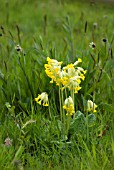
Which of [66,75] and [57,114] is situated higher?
[66,75]

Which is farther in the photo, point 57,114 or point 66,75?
point 57,114

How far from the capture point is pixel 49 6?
Answer: 26.4 ft

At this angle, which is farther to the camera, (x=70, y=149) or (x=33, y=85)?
(x=33, y=85)

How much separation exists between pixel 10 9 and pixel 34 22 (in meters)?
0.80

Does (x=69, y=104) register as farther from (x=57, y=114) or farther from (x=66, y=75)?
(x=57, y=114)

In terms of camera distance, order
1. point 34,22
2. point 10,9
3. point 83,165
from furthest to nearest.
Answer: point 10,9
point 34,22
point 83,165

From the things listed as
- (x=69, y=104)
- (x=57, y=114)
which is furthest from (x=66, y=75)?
(x=57, y=114)

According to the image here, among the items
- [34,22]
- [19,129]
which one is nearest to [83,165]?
[19,129]

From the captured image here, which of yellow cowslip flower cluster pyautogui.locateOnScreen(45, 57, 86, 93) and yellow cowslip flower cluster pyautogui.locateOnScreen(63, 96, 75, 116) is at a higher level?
yellow cowslip flower cluster pyautogui.locateOnScreen(45, 57, 86, 93)

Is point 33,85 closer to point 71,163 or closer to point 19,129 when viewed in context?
point 19,129

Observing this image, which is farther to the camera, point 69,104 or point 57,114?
point 57,114

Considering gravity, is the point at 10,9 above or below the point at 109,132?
above

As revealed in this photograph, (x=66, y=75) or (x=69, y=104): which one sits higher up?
(x=66, y=75)

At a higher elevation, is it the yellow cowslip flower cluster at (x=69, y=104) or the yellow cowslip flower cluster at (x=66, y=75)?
the yellow cowslip flower cluster at (x=66, y=75)
